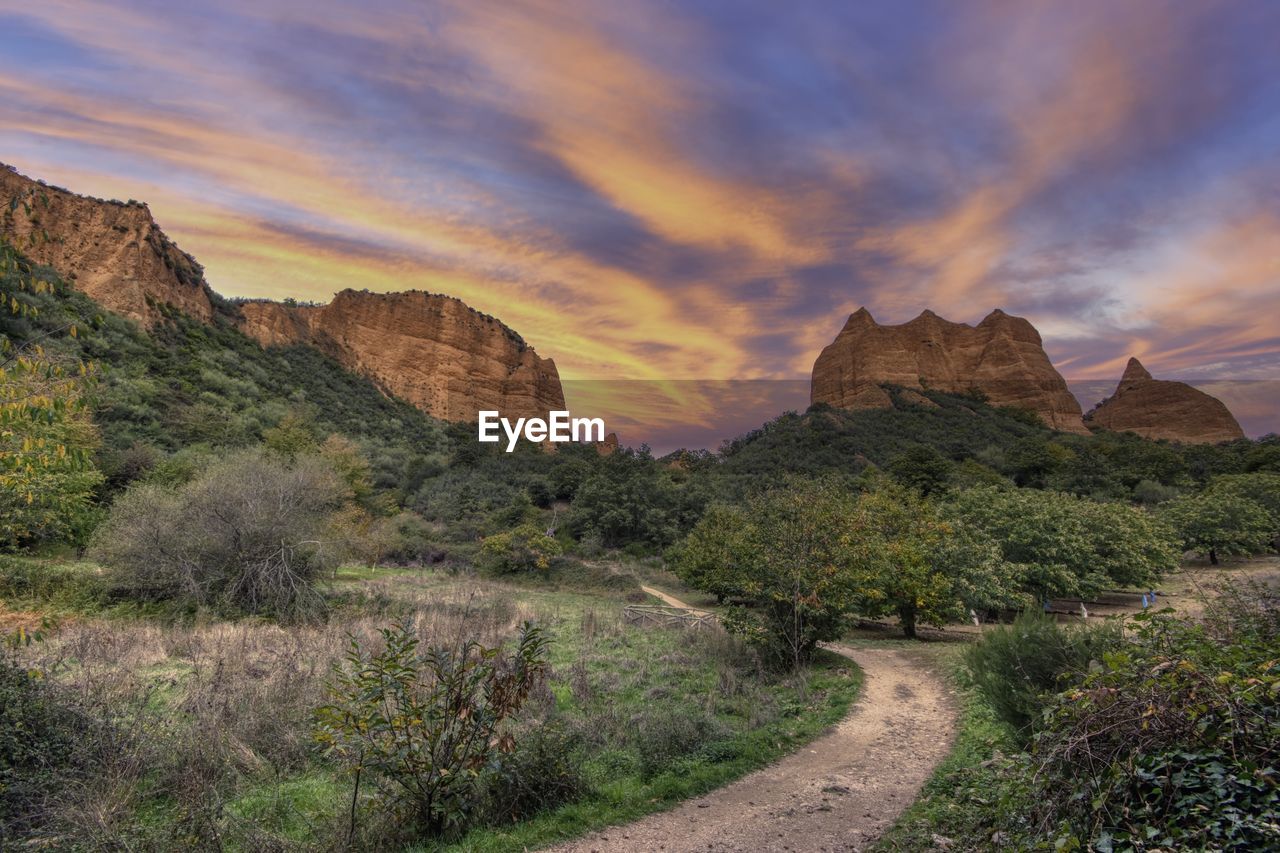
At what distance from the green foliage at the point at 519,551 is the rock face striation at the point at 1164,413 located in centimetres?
10354

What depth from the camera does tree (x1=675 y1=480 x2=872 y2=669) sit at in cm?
1312

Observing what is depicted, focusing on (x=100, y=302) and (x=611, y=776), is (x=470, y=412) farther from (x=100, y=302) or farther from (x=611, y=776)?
(x=611, y=776)

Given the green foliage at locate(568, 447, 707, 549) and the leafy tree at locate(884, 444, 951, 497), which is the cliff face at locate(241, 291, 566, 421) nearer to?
the green foliage at locate(568, 447, 707, 549)

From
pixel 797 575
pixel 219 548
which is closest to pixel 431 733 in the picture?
pixel 797 575

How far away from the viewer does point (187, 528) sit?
16234mm

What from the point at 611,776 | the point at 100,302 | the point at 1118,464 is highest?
the point at 100,302

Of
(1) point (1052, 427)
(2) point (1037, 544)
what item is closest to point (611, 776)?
(2) point (1037, 544)

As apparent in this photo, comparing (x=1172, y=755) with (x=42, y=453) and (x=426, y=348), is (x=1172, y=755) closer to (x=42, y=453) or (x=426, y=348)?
(x=42, y=453)

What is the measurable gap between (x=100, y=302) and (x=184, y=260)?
49.1 feet

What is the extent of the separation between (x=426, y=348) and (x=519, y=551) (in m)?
59.1

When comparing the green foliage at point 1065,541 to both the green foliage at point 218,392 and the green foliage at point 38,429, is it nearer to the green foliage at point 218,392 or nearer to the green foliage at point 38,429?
the green foliage at point 38,429

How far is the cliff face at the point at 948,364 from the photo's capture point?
96.1 metres

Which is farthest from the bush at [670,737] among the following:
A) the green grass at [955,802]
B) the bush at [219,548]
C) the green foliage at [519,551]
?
the green foliage at [519,551]

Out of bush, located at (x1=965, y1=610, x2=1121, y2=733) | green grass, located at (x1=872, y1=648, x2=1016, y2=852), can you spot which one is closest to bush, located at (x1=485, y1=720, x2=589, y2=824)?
green grass, located at (x1=872, y1=648, x2=1016, y2=852)
